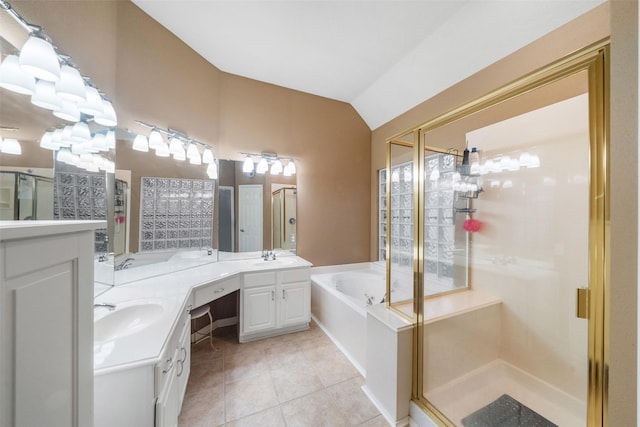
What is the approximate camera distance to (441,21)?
1861 millimetres

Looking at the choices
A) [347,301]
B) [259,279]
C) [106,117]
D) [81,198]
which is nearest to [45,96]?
[106,117]

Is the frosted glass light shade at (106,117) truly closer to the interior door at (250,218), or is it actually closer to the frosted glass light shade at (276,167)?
the interior door at (250,218)

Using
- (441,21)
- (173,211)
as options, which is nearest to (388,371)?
(173,211)

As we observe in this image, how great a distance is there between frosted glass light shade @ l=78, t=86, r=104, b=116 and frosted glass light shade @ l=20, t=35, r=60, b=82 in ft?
0.99

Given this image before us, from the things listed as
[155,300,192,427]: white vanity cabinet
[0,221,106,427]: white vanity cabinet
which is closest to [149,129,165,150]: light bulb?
[155,300,192,427]: white vanity cabinet

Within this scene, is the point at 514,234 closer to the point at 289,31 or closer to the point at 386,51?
the point at 386,51

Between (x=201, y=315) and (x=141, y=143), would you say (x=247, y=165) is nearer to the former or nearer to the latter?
(x=141, y=143)

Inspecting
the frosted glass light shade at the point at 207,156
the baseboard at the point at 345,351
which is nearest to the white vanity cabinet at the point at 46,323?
the baseboard at the point at 345,351

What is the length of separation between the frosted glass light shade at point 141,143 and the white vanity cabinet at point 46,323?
1.59m

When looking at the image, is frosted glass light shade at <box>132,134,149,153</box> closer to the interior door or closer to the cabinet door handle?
the interior door

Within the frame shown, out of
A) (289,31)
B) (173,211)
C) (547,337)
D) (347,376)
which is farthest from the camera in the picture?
(173,211)

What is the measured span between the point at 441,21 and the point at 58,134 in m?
2.76

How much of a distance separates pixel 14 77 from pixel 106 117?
0.59m

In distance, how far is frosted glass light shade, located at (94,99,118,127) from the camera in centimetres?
143
